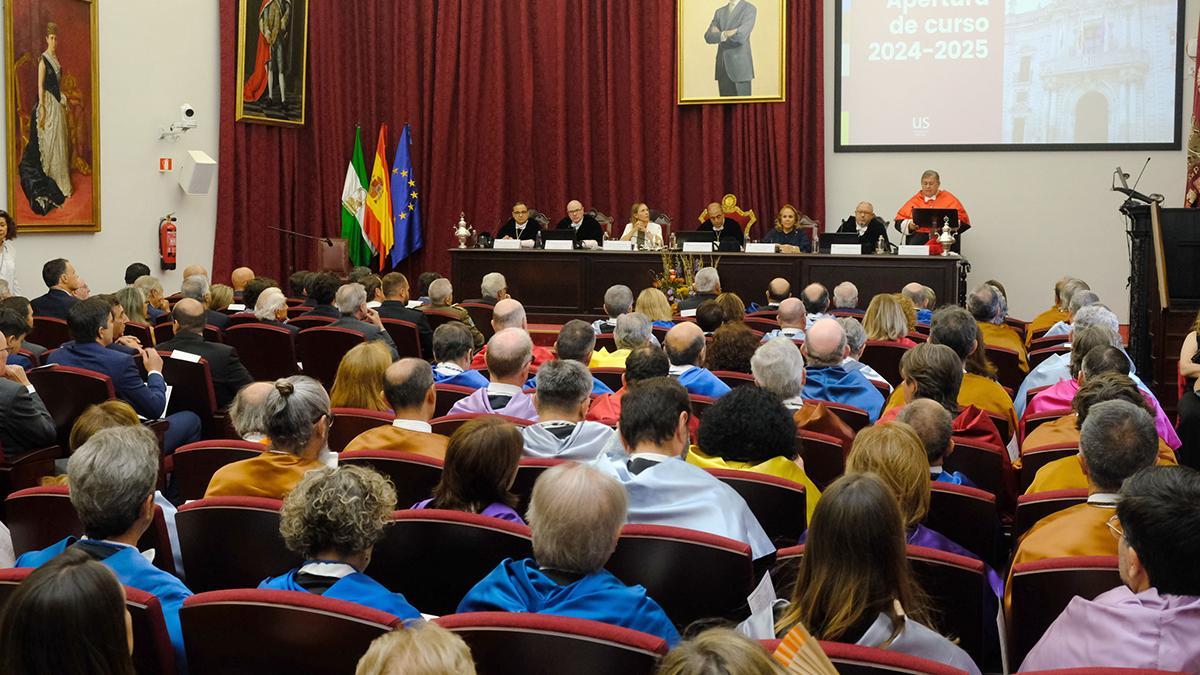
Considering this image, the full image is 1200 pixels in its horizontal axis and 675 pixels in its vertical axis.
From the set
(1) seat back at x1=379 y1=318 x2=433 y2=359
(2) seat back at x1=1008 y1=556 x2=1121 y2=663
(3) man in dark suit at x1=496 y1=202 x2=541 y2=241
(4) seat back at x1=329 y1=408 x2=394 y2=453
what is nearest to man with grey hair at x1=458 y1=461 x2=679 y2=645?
(2) seat back at x1=1008 y1=556 x2=1121 y2=663

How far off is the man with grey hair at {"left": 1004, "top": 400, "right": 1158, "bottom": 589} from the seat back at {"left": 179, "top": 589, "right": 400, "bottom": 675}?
161 centimetres

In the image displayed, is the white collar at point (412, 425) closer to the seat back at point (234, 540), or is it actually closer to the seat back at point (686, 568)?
the seat back at point (234, 540)

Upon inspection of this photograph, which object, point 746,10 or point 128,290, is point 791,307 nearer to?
point 128,290

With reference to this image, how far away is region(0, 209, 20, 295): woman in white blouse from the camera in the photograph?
8742mm

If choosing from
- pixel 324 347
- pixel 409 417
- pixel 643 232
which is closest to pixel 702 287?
pixel 324 347

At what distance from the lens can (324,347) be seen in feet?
21.4

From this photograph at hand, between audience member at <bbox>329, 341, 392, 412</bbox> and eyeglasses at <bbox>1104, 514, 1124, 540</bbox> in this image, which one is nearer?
eyeglasses at <bbox>1104, 514, 1124, 540</bbox>

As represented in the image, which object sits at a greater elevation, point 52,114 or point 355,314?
point 52,114

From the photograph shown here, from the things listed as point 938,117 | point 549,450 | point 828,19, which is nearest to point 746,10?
point 828,19

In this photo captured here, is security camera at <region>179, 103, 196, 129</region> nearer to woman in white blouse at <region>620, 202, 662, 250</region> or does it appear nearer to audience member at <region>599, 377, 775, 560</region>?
woman in white blouse at <region>620, 202, 662, 250</region>

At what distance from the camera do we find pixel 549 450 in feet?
12.5

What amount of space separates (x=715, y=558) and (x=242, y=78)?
11.1m

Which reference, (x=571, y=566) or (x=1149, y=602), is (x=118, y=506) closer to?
(x=571, y=566)

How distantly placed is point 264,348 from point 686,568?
463cm
